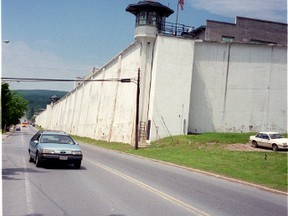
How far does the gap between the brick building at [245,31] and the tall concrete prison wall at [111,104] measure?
42.1 feet

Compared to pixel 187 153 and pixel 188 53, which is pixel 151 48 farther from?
pixel 187 153

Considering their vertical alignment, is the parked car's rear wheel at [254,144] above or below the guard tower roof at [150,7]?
below

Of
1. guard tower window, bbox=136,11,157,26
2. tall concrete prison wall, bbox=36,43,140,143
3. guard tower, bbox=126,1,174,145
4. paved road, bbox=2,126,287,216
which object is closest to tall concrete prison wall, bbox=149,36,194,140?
guard tower, bbox=126,1,174,145

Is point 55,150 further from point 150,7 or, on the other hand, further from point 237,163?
point 150,7

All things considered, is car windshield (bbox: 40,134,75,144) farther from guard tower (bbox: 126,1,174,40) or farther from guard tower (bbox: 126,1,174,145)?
guard tower (bbox: 126,1,174,40)

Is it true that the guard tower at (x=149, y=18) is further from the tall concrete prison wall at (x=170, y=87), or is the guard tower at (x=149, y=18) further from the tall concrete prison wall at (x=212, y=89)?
the tall concrete prison wall at (x=170, y=87)

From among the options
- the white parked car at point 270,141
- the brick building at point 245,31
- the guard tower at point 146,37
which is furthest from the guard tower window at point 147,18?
the white parked car at point 270,141

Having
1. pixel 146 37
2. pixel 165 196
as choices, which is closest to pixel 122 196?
pixel 165 196

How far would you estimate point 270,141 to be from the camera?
3300 cm

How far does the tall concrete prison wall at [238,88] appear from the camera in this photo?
42.0 meters

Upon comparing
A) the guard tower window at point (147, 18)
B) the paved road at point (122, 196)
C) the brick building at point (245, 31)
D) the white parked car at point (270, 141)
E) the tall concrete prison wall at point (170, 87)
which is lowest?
the paved road at point (122, 196)

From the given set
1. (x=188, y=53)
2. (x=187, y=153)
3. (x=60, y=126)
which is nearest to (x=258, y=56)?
(x=188, y=53)

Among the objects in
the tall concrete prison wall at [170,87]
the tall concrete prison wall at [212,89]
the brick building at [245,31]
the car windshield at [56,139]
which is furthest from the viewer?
the brick building at [245,31]

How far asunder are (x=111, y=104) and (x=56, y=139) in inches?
1350
